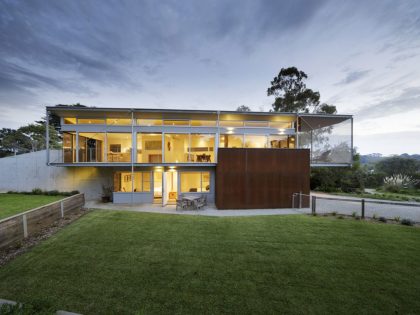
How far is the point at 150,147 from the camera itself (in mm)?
13117

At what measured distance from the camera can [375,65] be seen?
16719mm

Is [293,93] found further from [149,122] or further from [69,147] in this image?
[69,147]

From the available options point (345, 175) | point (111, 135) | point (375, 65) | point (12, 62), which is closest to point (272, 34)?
point (375, 65)

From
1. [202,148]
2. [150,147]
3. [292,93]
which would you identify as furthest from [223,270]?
[292,93]

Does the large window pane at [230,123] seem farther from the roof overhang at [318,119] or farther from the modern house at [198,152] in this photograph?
the roof overhang at [318,119]

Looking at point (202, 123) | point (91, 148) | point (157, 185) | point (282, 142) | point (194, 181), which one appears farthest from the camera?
point (282, 142)

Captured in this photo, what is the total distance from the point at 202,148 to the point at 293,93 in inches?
709

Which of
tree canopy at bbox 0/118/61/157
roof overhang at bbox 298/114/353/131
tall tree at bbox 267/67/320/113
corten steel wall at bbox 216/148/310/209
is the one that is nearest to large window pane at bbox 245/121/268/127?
roof overhang at bbox 298/114/353/131

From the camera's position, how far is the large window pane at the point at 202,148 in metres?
12.9

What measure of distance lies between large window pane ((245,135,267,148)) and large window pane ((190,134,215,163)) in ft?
8.86

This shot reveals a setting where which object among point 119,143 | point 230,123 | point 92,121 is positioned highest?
point 230,123

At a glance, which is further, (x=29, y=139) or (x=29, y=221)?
(x=29, y=139)

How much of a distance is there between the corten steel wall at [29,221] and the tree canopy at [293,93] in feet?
82.3

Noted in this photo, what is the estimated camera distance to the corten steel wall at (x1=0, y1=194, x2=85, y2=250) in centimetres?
521
